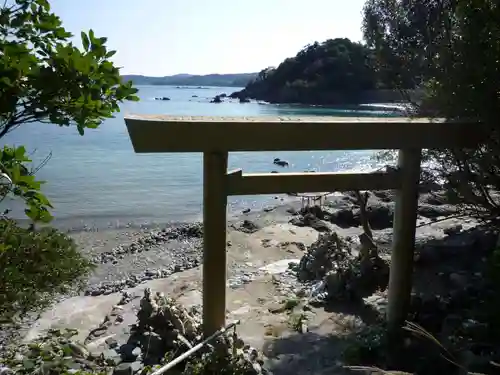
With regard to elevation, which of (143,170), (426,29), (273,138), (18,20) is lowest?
(143,170)

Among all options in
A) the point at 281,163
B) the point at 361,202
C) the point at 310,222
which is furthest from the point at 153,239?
the point at 281,163

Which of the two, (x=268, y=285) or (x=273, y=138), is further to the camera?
(x=268, y=285)

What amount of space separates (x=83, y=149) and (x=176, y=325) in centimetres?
2785

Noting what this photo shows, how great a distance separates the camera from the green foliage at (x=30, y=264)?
180cm

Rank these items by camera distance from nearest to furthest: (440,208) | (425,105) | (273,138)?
(273,138)
(425,105)
(440,208)

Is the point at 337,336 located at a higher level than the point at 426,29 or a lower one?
lower

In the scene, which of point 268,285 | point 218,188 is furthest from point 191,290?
point 218,188

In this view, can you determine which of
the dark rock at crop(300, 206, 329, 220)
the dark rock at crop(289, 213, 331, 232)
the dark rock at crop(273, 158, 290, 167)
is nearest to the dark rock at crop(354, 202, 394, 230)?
the dark rock at crop(289, 213, 331, 232)

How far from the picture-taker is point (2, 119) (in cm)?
156

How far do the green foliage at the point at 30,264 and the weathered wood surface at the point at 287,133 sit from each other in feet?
4.63

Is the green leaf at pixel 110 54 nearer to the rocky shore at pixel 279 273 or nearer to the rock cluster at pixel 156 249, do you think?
the rocky shore at pixel 279 273

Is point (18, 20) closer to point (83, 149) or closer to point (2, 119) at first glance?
point (2, 119)

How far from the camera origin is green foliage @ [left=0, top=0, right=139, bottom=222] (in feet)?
4.79

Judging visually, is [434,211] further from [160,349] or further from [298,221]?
[160,349]
